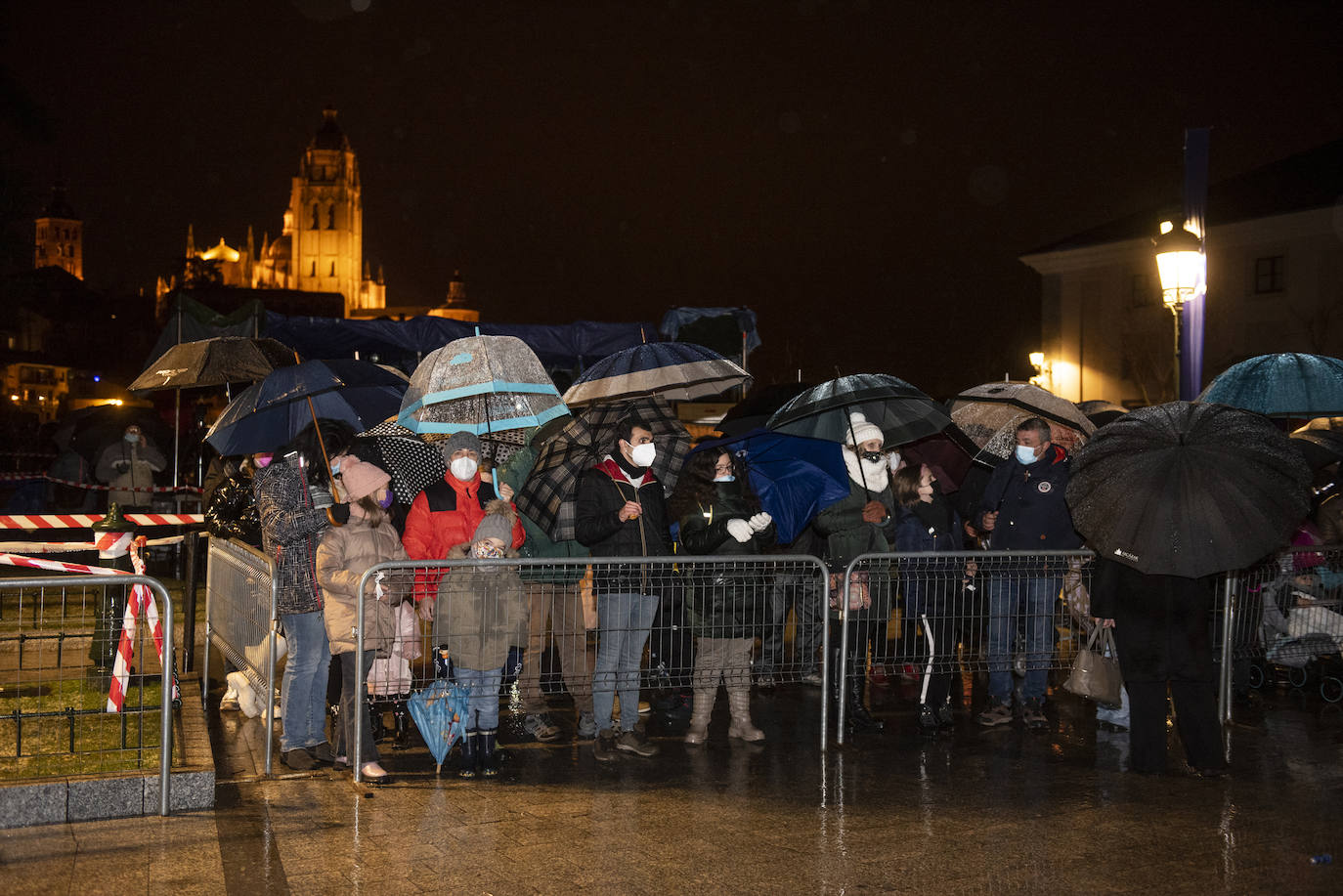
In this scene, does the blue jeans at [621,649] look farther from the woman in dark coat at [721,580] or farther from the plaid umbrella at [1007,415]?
the plaid umbrella at [1007,415]

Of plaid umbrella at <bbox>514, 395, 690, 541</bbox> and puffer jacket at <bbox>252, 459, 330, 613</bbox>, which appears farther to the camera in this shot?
plaid umbrella at <bbox>514, 395, 690, 541</bbox>

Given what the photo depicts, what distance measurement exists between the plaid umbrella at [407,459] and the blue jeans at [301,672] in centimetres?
203

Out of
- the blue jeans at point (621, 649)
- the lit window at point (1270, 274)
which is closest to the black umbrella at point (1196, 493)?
the blue jeans at point (621, 649)

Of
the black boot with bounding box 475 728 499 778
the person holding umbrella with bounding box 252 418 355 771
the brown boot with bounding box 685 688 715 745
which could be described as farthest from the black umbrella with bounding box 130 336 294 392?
the brown boot with bounding box 685 688 715 745

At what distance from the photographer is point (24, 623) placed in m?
9.02

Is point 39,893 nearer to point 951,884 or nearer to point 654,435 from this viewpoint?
point 951,884

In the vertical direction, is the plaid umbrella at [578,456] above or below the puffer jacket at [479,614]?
above

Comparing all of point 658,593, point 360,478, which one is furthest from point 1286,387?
point 360,478

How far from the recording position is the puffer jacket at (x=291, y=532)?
7090 mm

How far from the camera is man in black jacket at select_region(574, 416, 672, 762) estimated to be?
7.48 m

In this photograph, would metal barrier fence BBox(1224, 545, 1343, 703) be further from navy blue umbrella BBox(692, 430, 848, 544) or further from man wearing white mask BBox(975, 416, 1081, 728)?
navy blue umbrella BBox(692, 430, 848, 544)

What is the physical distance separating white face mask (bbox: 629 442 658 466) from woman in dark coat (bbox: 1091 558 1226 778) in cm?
Answer: 292

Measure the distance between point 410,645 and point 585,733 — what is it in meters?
1.33

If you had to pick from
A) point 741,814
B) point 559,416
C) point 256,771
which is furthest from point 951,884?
point 559,416
